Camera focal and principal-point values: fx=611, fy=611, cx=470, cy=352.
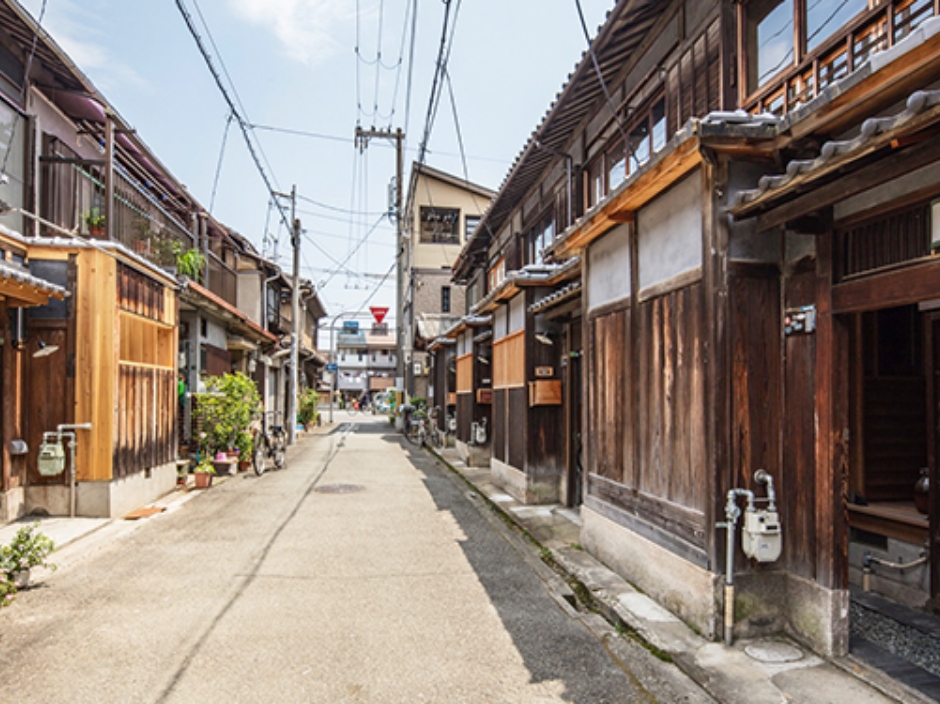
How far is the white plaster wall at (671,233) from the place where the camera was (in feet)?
17.1

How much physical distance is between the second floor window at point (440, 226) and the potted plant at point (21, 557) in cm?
3258

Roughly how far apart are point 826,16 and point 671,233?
7.05 ft

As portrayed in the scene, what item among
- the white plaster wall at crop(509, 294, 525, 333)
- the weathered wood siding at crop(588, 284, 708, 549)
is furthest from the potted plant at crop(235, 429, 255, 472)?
the weathered wood siding at crop(588, 284, 708, 549)

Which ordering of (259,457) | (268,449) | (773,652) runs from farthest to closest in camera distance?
1. (268,449)
2. (259,457)
3. (773,652)

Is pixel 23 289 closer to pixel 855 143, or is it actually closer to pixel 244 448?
pixel 244 448

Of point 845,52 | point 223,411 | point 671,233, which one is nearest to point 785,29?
point 845,52

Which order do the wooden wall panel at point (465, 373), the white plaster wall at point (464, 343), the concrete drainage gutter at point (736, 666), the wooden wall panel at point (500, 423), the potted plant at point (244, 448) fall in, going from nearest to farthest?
the concrete drainage gutter at point (736, 666) → the wooden wall panel at point (500, 423) → the potted plant at point (244, 448) → the wooden wall panel at point (465, 373) → the white plaster wall at point (464, 343)

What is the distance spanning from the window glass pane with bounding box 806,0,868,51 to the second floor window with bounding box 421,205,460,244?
106 feet

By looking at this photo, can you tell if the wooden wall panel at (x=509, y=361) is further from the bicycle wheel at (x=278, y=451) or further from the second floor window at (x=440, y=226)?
the second floor window at (x=440, y=226)

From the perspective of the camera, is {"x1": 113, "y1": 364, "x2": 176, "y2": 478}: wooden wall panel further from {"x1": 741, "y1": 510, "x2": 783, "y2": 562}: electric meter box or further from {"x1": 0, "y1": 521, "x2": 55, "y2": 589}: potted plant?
{"x1": 741, "y1": 510, "x2": 783, "y2": 562}: electric meter box

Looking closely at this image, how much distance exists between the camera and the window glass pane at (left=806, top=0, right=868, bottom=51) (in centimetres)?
491

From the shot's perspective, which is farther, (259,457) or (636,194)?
(259,457)

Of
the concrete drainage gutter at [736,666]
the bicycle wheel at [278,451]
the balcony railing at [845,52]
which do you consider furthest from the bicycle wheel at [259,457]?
the balcony railing at [845,52]

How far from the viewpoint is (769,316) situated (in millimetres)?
4875
